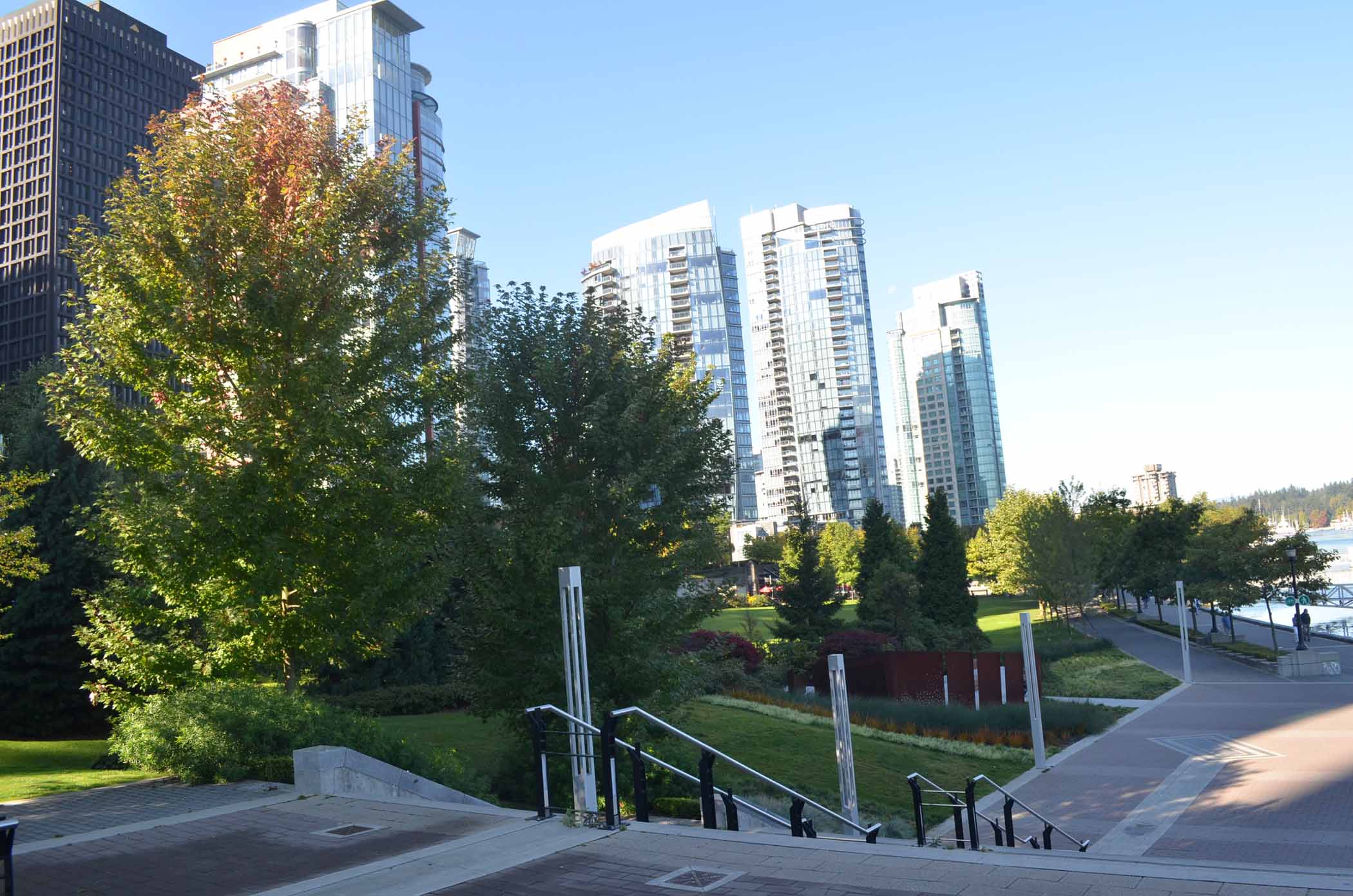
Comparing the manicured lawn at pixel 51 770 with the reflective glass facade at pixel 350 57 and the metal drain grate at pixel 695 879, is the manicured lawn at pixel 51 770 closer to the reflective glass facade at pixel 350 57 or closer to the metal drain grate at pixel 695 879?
the metal drain grate at pixel 695 879

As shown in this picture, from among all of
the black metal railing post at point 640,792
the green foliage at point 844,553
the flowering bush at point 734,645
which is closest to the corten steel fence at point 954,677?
the flowering bush at point 734,645

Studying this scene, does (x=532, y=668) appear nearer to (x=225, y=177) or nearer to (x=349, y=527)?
(x=349, y=527)

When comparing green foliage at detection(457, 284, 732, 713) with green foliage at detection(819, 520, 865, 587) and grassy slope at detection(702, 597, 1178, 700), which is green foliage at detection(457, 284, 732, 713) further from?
green foliage at detection(819, 520, 865, 587)

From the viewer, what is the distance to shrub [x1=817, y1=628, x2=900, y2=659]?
113 feet

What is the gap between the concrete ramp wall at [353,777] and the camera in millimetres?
10703

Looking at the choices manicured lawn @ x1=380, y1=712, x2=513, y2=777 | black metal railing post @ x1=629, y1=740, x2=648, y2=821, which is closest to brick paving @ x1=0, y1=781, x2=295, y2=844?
manicured lawn @ x1=380, y1=712, x2=513, y2=777

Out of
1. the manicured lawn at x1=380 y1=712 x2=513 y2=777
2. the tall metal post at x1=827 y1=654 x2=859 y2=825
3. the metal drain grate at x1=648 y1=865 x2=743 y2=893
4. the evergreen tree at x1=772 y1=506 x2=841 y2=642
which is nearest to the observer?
the metal drain grate at x1=648 y1=865 x2=743 y2=893

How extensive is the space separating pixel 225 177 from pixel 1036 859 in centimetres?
1375

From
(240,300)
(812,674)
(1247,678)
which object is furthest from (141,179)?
(1247,678)

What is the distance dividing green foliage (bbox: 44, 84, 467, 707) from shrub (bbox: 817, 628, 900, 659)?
905 inches

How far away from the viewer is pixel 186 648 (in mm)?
13688

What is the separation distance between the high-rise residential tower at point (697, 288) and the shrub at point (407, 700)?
118 metres

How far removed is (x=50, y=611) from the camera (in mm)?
20469

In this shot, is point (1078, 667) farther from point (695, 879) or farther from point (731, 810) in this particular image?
point (695, 879)
